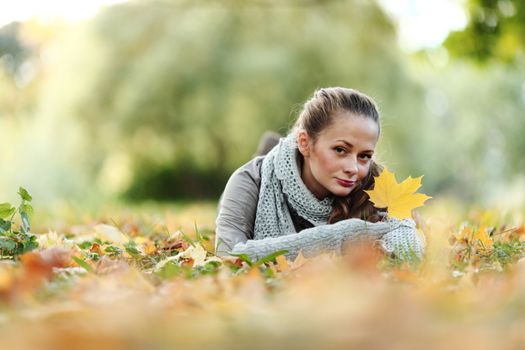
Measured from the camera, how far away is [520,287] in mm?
1267

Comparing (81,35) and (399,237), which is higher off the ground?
(81,35)

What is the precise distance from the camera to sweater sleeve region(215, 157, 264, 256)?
257 centimetres

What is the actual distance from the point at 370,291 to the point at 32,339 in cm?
49

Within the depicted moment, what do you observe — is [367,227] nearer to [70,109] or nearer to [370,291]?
[370,291]

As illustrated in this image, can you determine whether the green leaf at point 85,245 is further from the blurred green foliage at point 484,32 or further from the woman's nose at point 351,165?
the blurred green foliage at point 484,32

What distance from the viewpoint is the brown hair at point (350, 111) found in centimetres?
257

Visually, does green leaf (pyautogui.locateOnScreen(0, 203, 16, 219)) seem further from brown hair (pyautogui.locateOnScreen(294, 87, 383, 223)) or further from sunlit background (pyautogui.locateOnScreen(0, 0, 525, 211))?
sunlit background (pyautogui.locateOnScreen(0, 0, 525, 211))

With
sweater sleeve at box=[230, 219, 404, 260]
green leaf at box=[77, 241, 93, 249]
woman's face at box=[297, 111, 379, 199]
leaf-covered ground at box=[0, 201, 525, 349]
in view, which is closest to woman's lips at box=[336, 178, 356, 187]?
woman's face at box=[297, 111, 379, 199]

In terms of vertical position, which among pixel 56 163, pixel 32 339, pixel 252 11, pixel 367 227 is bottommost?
pixel 32 339

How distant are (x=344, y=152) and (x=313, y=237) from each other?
40 centimetres

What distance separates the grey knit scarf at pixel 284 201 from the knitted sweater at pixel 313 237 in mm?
83

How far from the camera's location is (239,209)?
8.71 feet

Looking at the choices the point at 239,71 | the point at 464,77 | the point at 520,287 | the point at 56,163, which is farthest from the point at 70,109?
the point at 520,287

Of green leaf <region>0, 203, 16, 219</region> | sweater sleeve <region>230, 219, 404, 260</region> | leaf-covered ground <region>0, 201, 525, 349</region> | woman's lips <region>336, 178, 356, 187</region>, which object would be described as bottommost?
leaf-covered ground <region>0, 201, 525, 349</region>
